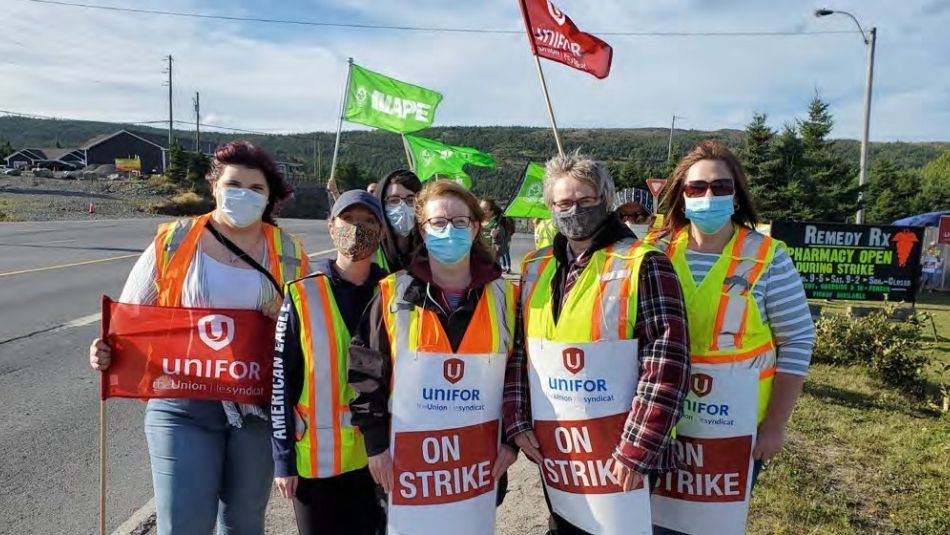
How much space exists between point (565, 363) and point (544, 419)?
0.23 m

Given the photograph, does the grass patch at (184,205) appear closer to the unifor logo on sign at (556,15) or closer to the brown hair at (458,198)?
the unifor logo on sign at (556,15)

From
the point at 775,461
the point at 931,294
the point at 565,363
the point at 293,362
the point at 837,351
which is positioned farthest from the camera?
the point at 931,294

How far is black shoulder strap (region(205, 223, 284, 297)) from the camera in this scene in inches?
113

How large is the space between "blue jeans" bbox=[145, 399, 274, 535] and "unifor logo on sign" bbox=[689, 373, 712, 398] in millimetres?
1767

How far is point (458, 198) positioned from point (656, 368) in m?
0.99

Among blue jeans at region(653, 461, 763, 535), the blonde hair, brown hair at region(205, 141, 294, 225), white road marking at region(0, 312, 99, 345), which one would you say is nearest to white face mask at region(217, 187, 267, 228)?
brown hair at region(205, 141, 294, 225)

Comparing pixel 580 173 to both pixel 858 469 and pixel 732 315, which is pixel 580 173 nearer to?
pixel 732 315

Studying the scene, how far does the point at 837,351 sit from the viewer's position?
7.91 metres

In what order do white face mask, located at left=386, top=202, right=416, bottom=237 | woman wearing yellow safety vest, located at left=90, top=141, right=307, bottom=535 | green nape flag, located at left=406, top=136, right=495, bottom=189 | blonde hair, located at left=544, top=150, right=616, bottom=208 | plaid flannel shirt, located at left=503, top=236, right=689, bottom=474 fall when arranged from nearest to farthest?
plaid flannel shirt, located at left=503, top=236, right=689, bottom=474 < blonde hair, located at left=544, top=150, right=616, bottom=208 < woman wearing yellow safety vest, located at left=90, top=141, right=307, bottom=535 < white face mask, located at left=386, top=202, right=416, bottom=237 < green nape flag, located at left=406, top=136, right=495, bottom=189

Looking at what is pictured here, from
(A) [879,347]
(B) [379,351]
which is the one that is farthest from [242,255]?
(A) [879,347]

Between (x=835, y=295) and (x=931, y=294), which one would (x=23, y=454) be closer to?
(x=835, y=295)

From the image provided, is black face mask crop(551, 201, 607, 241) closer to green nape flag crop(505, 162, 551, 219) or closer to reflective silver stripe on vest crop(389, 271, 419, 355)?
reflective silver stripe on vest crop(389, 271, 419, 355)

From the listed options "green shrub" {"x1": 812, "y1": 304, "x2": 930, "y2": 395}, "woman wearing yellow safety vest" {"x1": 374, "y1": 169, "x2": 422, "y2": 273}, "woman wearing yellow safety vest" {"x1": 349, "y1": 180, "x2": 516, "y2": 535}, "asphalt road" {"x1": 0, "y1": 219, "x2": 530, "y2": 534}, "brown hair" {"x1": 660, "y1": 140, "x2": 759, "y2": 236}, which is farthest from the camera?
"green shrub" {"x1": 812, "y1": 304, "x2": 930, "y2": 395}

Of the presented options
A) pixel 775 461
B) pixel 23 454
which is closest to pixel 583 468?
pixel 775 461
